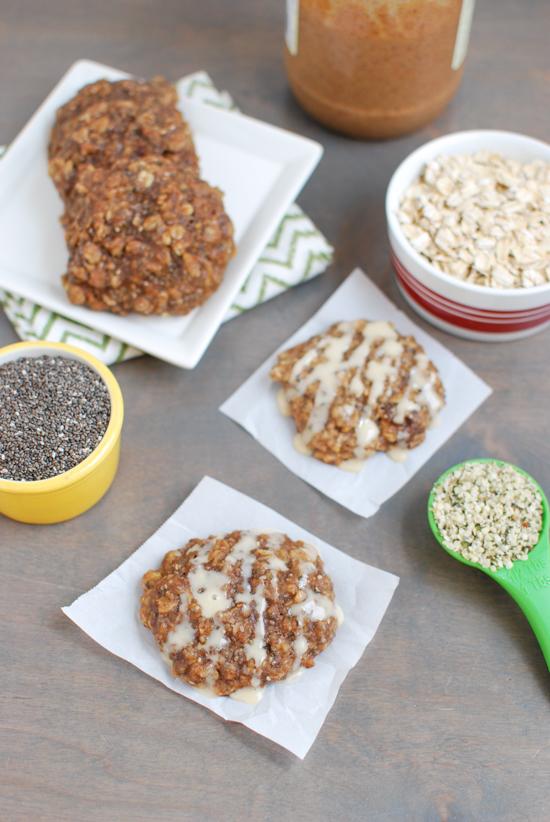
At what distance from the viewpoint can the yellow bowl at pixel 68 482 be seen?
1.33m

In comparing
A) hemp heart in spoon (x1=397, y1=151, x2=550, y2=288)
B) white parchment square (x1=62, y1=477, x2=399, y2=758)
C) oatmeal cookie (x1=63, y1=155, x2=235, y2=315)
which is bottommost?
white parchment square (x1=62, y1=477, x2=399, y2=758)

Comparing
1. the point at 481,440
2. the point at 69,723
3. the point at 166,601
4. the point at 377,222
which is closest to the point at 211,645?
the point at 166,601

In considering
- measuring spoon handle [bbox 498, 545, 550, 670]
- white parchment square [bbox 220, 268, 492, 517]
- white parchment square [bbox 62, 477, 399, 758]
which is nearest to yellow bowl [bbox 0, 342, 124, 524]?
white parchment square [bbox 62, 477, 399, 758]

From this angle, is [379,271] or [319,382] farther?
[379,271]

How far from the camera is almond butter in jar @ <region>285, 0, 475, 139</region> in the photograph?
1563mm

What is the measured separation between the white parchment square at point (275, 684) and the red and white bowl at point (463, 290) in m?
0.47

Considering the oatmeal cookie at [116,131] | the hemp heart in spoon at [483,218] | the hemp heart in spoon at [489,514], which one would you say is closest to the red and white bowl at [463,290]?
the hemp heart in spoon at [483,218]

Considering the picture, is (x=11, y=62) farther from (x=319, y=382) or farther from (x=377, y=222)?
(x=319, y=382)

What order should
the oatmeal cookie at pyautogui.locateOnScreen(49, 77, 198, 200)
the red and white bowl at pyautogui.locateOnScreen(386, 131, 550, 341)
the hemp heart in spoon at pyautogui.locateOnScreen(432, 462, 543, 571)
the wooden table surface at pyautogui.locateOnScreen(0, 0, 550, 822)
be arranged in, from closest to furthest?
the wooden table surface at pyautogui.locateOnScreen(0, 0, 550, 822)
the hemp heart in spoon at pyautogui.locateOnScreen(432, 462, 543, 571)
the red and white bowl at pyautogui.locateOnScreen(386, 131, 550, 341)
the oatmeal cookie at pyautogui.locateOnScreen(49, 77, 198, 200)

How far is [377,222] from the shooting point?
1784mm

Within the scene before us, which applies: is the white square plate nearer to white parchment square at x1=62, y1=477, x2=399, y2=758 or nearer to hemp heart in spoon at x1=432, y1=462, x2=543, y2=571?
white parchment square at x1=62, y1=477, x2=399, y2=758

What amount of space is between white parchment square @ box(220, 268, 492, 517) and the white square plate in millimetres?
142

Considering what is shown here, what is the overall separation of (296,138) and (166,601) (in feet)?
3.06

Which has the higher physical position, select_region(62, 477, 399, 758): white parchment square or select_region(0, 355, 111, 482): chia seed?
select_region(0, 355, 111, 482): chia seed
